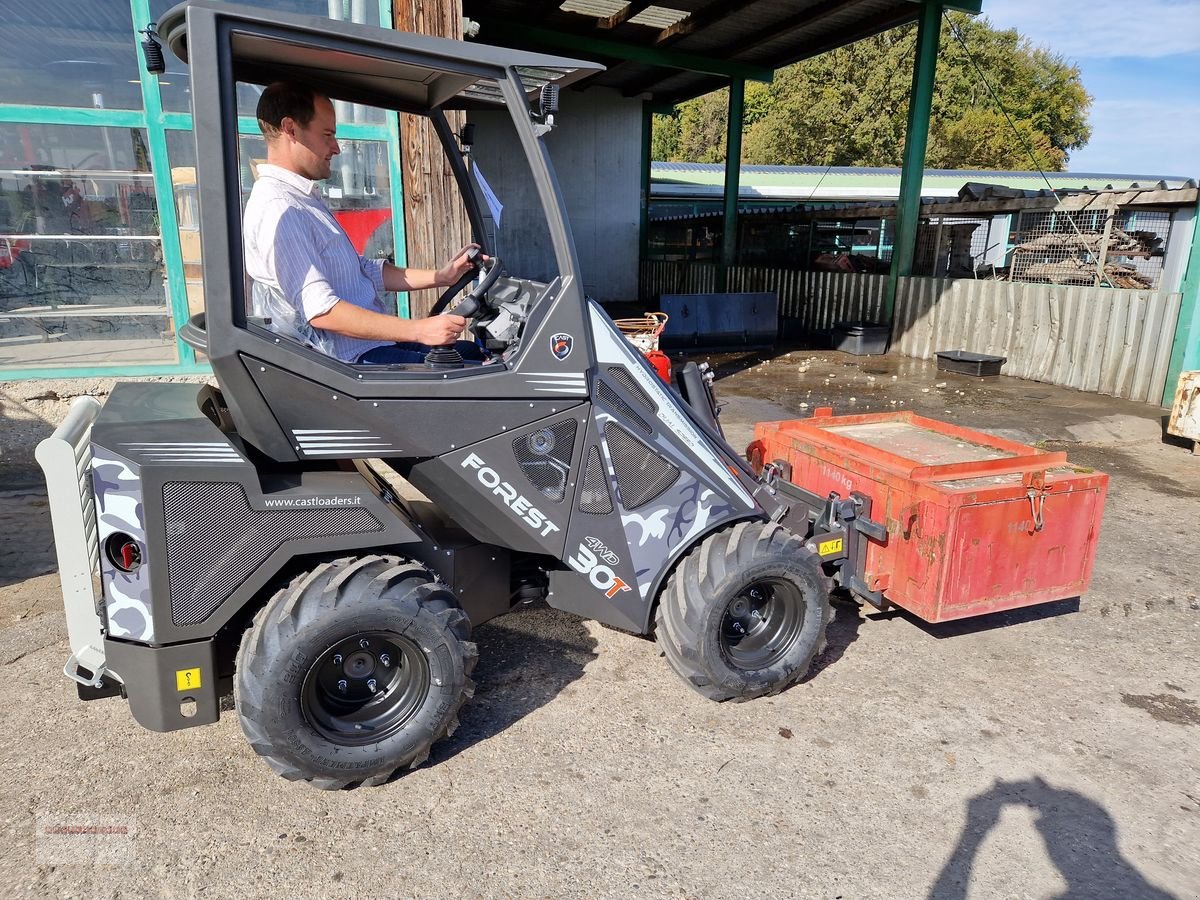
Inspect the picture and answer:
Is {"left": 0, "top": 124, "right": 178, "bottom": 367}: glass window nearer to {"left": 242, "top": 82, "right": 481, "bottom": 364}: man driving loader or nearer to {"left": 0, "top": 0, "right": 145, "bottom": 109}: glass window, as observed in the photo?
{"left": 0, "top": 0, "right": 145, "bottom": 109}: glass window

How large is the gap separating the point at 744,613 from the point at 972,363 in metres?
9.89

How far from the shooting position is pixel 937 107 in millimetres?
39156

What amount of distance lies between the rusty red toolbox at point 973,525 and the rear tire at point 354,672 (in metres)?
2.06

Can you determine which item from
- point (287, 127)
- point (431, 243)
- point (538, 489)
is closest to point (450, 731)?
point (538, 489)

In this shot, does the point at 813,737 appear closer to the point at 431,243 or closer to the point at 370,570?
the point at 370,570

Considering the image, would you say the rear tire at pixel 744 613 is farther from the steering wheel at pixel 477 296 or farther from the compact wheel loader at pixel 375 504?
the steering wheel at pixel 477 296

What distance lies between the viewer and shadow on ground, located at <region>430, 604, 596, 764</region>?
3.36m

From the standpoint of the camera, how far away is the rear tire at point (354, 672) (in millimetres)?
2662

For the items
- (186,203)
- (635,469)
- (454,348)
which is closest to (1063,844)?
(635,469)

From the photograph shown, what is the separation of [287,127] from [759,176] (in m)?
30.6

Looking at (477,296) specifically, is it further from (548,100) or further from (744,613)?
(744,613)

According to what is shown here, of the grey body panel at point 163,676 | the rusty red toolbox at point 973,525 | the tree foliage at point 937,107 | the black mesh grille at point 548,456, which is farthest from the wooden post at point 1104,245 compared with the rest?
the tree foliage at point 937,107

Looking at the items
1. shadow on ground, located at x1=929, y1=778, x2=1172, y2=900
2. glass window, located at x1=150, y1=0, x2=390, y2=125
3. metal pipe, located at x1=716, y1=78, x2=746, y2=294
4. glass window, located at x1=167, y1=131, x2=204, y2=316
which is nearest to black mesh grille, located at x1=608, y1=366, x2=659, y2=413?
shadow on ground, located at x1=929, y1=778, x2=1172, y2=900

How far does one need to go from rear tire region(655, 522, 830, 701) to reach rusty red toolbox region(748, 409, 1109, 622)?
50 centimetres
